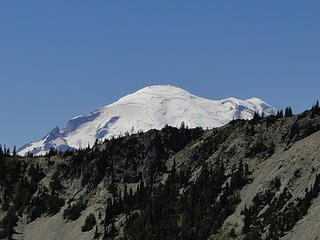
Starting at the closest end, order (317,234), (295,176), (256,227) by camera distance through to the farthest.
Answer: (317,234)
(256,227)
(295,176)

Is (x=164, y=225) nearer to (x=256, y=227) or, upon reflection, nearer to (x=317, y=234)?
(x=256, y=227)

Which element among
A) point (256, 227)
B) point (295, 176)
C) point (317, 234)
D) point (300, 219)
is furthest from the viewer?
point (295, 176)

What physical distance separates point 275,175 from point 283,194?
1590 cm

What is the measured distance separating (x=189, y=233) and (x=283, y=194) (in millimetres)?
31672

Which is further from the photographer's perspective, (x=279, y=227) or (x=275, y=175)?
(x=275, y=175)

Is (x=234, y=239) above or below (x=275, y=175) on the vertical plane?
below

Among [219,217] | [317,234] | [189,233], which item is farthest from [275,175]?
[317,234]

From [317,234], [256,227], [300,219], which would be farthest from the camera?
[256,227]

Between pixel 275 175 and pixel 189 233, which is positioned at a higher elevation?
pixel 275 175

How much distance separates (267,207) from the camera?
183 m

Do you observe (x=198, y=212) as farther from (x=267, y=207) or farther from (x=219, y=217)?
(x=267, y=207)

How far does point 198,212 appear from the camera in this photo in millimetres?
198125

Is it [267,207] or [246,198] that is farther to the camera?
[246,198]

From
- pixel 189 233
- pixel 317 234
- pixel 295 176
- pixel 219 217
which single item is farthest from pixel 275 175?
pixel 317 234
